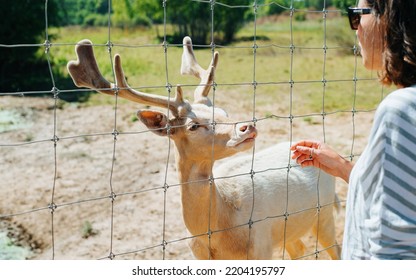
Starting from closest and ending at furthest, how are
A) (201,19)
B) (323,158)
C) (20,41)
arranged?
(323,158)
(20,41)
(201,19)

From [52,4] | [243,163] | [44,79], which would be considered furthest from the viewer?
[52,4]

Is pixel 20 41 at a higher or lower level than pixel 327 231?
lower

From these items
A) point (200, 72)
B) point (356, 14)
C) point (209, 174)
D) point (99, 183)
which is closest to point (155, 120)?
point (209, 174)

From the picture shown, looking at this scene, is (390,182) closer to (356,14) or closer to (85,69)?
(356,14)

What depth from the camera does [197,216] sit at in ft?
11.0

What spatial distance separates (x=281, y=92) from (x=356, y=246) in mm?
12638

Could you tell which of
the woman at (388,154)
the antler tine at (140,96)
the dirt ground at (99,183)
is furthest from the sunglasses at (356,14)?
the antler tine at (140,96)

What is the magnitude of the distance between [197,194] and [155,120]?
0.52 metres

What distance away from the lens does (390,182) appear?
1.52 metres

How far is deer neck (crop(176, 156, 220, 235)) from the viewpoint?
3309mm

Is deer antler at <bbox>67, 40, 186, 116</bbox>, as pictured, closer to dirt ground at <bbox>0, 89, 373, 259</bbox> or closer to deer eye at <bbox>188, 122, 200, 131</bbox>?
dirt ground at <bbox>0, 89, 373, 259</bbox>

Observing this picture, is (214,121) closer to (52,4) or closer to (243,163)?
(243,163)

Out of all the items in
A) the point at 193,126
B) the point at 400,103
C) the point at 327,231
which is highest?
the point at 400,103
